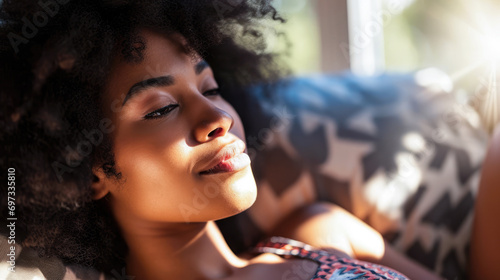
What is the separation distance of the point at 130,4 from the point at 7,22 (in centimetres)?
19

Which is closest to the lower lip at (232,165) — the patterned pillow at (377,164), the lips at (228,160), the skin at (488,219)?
the lips at (228,160)

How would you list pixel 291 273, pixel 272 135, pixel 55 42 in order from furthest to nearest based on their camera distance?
pixel 272 135, pixel 291 273, pixel 55 42

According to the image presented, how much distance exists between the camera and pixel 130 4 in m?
0.82

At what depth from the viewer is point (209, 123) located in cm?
83

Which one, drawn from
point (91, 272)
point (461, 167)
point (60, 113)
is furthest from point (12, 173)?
point (461, 167)

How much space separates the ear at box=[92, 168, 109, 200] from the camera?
855mm

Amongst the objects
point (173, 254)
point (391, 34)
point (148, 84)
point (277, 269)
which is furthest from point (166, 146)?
point (391, 34)

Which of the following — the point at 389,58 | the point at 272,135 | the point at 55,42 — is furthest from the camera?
the point at 389,58

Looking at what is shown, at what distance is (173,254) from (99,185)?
0.19m

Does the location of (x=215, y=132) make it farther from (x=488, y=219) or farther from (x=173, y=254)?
(x=488, y=219)

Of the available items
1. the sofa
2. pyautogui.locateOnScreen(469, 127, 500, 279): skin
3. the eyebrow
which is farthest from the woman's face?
pyautogui.locateOnScreen(469, 127, 500, 279): skin

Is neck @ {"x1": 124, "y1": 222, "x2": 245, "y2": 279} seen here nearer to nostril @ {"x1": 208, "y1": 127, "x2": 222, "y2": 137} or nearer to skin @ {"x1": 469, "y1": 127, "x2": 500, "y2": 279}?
nostril @ {"x1": 208, "y1": 127, "x2": 222, "y2": 137}

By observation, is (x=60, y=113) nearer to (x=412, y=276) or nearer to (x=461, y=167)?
(x=412, y=276)

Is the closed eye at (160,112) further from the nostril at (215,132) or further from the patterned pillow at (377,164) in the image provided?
the patterned pillow at (377,164)
